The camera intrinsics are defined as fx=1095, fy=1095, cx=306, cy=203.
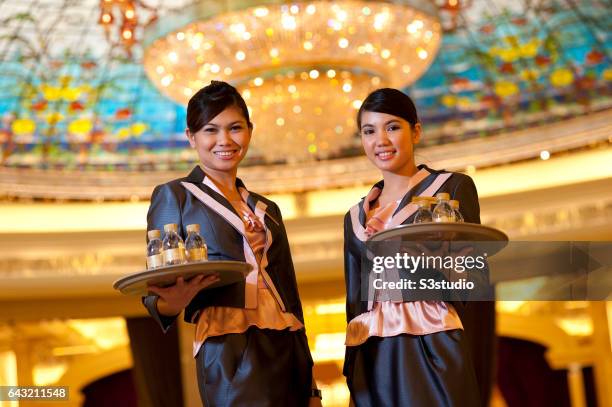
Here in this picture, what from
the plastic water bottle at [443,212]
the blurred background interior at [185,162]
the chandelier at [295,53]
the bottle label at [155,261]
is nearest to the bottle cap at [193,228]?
the bottle label at [155,261]

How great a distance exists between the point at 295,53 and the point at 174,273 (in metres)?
5.08

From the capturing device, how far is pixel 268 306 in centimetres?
309

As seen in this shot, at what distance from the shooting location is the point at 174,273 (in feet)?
9.05

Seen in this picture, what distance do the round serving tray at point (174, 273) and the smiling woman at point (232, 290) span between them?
36mm

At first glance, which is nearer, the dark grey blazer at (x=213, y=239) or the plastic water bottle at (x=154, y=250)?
the plastic water bottle at (x=154, y=250)

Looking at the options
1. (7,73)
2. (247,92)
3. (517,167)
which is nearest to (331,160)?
(517,167)

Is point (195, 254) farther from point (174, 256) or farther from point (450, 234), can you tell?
point (450, 234)

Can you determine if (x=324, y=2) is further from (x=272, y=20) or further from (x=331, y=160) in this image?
(x=331, y=160)

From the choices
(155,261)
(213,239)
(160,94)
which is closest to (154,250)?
(155,261)

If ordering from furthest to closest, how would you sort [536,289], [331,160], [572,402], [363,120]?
1. [572,402]
2. [331,160]
3. [363,120]
4. [536,289]

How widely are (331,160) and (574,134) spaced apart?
107 inches

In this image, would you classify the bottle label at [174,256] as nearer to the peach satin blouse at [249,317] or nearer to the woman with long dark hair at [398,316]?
the peach satin blouse at [249,317]

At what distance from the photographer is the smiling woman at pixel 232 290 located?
9.75 feet

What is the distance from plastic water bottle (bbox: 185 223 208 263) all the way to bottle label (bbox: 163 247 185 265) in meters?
0.03
